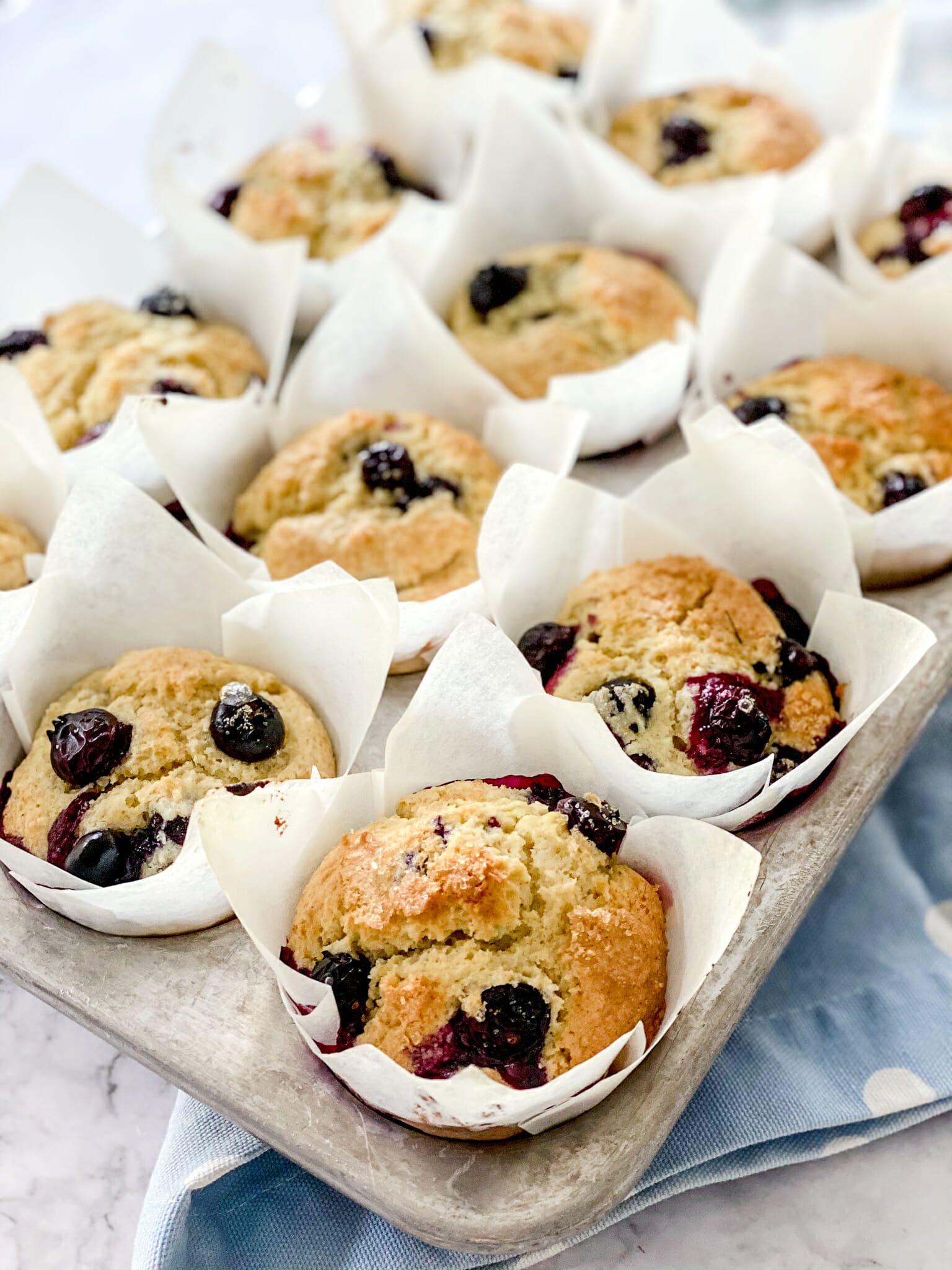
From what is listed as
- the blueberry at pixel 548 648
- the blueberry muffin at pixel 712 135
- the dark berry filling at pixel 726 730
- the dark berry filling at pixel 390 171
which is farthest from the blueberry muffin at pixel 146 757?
the blueberry muffin at pixel 712 135

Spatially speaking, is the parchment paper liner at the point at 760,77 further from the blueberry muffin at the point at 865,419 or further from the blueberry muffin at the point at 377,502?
the blueberry muffin at the point at 377,502

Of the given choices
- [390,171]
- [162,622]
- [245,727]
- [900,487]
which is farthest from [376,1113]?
[390,171]

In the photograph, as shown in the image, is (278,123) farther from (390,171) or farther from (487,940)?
(487,940)

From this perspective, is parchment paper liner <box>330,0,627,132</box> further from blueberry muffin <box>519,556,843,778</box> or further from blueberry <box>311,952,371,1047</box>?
blueberry <box>311,952,371,1047</box>

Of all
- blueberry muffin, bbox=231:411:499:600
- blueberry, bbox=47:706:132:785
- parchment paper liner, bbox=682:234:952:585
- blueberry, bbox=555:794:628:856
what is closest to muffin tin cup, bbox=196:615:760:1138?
blueberry, bbox=555:794:628:856

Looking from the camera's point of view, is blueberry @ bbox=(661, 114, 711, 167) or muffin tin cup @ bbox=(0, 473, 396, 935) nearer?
muffin tin cup @ bbox=(0, 473, 396, 935)

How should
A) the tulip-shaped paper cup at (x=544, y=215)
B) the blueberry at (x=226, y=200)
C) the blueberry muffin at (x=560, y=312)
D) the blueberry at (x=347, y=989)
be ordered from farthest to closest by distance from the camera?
the blueberry at (x=226, y=200) < the tulip-shaped paper cup at (x=544, y=215) < the blueberry muffin at (x=560, y=312) < the blueberry at (x=347, y=989)
